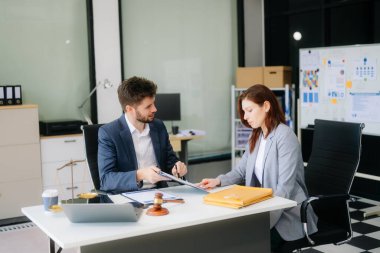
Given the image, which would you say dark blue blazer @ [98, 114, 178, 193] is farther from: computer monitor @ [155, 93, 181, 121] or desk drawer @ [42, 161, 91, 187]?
computer monitor @ [155, 93, 181, 121]

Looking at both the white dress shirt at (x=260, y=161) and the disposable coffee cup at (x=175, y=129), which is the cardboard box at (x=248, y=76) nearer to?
the disposable coffee cup at (x=175, y=129)

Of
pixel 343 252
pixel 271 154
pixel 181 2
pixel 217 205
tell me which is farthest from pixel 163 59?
pixel 217 205

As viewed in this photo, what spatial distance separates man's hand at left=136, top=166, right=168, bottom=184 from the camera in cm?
269

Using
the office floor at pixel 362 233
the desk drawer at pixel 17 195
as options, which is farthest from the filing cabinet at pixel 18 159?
the office floor at pixel 362 233

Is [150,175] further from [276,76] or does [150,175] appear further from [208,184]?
[276,76]

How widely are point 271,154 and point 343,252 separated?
A: 1.61m

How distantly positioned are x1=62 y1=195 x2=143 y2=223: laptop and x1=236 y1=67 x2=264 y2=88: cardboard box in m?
4.42

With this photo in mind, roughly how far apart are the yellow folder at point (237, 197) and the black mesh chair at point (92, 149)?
1.04m

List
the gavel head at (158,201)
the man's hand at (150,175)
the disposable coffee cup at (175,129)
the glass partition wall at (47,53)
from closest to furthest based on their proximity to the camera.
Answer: the gavel head at (158,201) < the man's hand at (150,175) < the glass partition wall at (47,53) < the disposable coffee cup at (175,129)

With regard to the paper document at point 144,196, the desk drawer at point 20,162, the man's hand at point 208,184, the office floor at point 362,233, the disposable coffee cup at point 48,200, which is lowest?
the office floor at point 362,233

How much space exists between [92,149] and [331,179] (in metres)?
1.50

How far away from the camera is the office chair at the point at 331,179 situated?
2.82 meters

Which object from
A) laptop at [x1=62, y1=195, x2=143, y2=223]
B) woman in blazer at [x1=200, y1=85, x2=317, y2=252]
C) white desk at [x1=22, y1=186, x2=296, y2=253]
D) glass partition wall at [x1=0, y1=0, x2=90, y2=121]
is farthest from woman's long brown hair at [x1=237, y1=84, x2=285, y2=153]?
glass partition wall at [x1=0, y1=0, x2=90, y2=121]

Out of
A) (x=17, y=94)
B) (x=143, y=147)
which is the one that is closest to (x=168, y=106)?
(x=17, y=94)
